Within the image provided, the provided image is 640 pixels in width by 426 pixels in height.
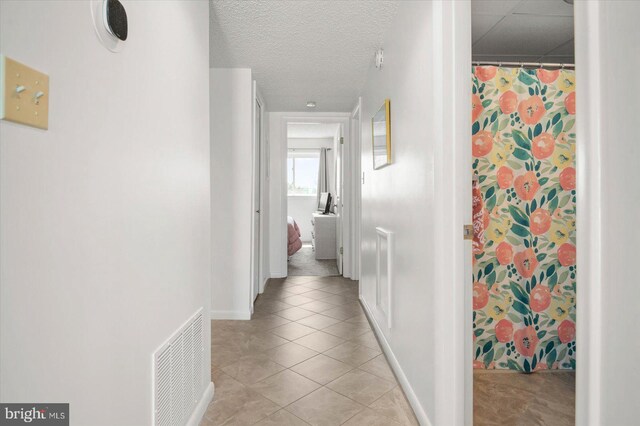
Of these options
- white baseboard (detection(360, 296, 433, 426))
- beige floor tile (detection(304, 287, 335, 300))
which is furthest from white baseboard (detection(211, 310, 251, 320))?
white baseboard (detection(360, 296, 433, 426))

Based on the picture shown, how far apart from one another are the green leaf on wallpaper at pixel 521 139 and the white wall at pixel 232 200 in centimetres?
211

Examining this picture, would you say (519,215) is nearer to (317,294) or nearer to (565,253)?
(565,253)

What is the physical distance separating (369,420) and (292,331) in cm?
131

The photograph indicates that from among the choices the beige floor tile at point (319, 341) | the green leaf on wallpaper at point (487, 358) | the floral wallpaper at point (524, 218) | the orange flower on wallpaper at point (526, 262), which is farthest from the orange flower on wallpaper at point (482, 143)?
the beige floor tile at point (319, 341)

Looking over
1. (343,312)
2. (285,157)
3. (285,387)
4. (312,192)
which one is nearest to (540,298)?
(285,387)

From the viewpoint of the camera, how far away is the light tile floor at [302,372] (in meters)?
1.84

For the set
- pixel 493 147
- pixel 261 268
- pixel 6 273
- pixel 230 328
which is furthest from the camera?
pixel 261 268

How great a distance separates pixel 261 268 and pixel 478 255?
101 inches

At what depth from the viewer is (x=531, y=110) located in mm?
2203

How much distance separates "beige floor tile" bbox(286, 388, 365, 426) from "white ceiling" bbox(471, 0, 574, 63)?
2.43m

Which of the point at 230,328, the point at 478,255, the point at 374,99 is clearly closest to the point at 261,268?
the point at 230,328

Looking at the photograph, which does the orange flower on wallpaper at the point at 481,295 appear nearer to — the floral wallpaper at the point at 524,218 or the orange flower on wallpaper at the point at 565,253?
the floral wallpaper at the point at 524,218

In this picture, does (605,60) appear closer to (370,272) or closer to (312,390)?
(312,390)

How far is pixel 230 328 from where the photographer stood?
121 inches
